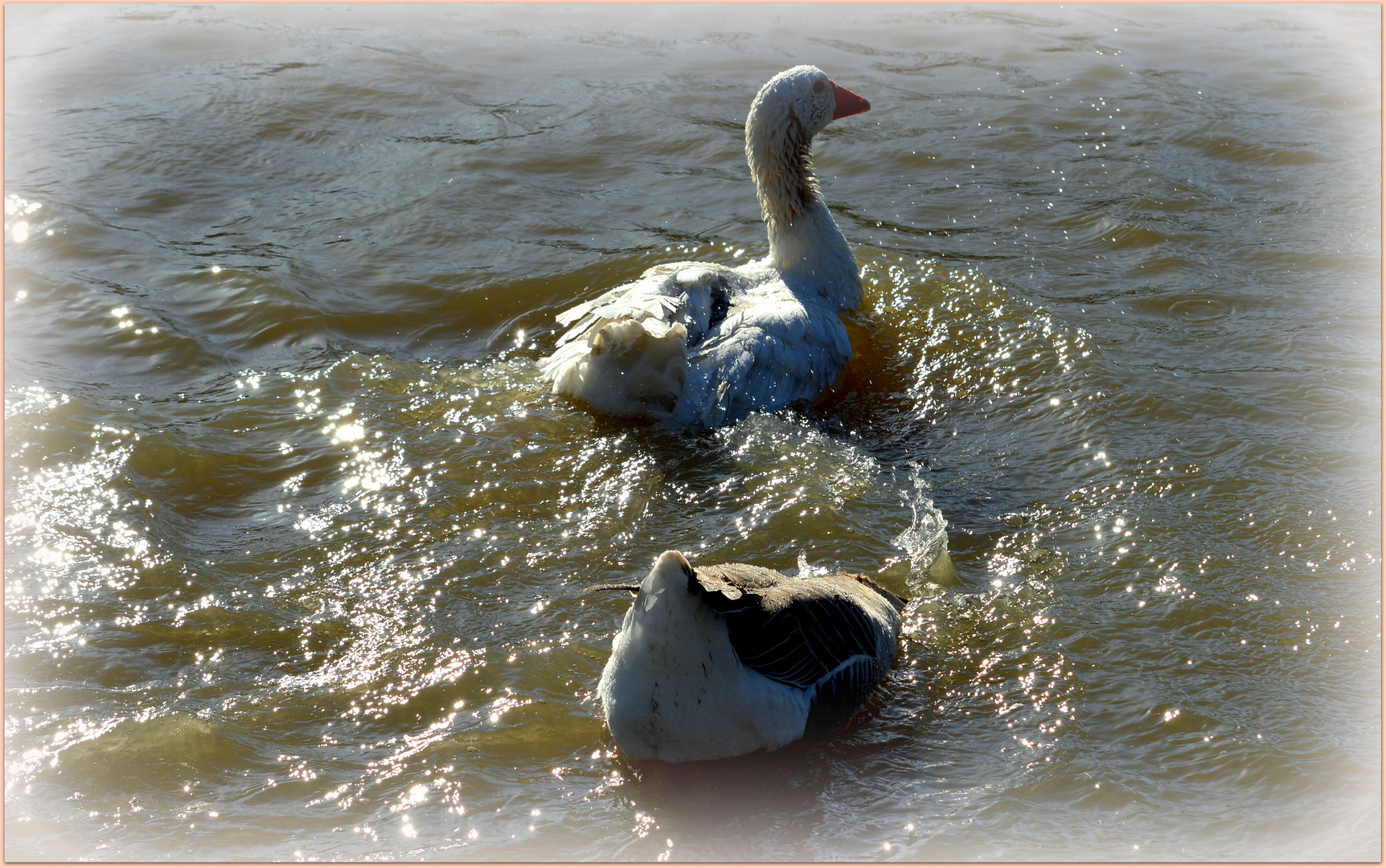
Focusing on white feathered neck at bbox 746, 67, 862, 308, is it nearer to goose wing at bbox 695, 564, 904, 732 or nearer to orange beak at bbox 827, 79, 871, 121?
orange beak at bbox 827, 79, 871, 121

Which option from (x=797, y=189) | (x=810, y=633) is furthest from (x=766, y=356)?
(x=810, y=633)

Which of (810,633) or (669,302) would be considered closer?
(810,633)

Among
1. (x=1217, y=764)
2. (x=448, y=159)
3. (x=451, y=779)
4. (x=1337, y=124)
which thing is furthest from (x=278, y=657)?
(x=1337, y=124)

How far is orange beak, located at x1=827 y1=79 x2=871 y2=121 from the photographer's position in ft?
26.8

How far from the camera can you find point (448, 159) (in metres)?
10.4

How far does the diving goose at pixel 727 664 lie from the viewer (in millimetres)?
3486

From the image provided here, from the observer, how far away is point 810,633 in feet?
12.6

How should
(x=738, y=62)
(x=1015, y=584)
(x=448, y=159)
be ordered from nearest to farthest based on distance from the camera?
1. (x=1015, y=584)
2. (x=448, y=159)
3. (x=738, y=62)

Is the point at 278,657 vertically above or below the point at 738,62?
below

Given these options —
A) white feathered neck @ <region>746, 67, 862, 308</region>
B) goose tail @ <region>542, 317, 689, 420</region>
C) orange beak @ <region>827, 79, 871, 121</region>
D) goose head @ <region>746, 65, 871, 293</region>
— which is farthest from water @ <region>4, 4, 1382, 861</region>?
orange beak @ <region>827, 79, 871, 121</region>

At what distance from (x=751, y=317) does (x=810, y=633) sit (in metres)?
3.40

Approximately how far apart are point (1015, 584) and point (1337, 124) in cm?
909

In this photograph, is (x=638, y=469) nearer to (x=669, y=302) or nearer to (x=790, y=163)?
(x=669, y=302)

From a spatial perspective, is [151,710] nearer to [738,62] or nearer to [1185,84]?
[738,62]
